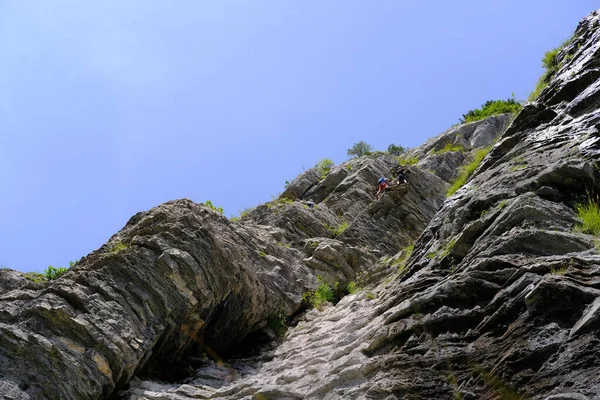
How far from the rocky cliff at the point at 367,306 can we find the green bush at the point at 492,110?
22.3 metres

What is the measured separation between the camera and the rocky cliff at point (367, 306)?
372 inches

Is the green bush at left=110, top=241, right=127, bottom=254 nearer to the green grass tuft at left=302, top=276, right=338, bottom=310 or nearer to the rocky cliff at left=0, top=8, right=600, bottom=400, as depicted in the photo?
the rocky cliff at left=0, top=8, right=600, bottom=400

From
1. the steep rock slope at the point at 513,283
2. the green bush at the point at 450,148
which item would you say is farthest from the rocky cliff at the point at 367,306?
the green bush at the point at 450,148

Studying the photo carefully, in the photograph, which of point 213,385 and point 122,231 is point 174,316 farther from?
point 122,231

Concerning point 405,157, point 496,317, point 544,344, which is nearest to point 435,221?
point 496,317

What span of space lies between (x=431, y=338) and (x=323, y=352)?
149 inches

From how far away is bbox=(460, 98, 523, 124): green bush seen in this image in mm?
43781

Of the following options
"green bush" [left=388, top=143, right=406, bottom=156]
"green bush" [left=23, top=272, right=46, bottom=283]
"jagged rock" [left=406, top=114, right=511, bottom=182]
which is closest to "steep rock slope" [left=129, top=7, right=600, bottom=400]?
"green bush" [left=23, top=272, right=46, bottom=283]

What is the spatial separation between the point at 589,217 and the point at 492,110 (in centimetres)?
3552

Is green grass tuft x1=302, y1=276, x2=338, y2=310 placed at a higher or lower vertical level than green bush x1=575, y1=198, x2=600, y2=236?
higher

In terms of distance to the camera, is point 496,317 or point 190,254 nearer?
point 496,317

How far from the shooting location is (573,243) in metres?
10.8

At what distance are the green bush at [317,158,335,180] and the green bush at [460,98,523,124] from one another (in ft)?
42.3

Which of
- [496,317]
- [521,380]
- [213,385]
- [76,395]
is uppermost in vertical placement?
[76,395]
